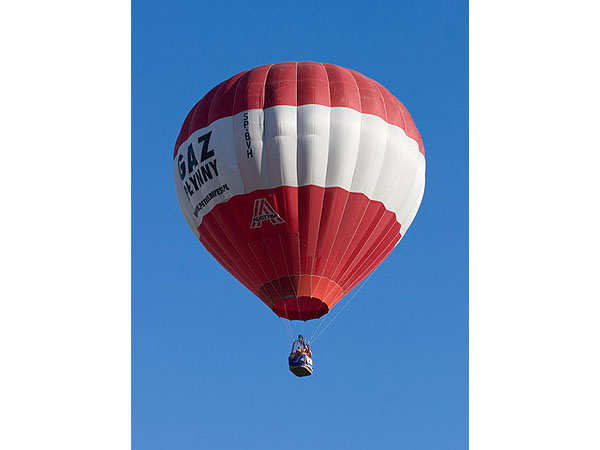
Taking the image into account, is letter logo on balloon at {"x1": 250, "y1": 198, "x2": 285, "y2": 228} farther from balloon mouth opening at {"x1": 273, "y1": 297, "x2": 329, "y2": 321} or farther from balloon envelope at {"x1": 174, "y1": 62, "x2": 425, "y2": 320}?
balloon mouth opening at {"x1": 273, "y1": 297, "x2": 329, "y2": 321}

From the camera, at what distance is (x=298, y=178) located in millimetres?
22906

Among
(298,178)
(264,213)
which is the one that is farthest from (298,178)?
(264,213)

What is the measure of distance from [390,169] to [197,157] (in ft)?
11.3

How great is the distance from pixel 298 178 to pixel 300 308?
2.35m

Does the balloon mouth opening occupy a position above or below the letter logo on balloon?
below

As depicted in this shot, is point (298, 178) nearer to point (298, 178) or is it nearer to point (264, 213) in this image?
point (298, 178)

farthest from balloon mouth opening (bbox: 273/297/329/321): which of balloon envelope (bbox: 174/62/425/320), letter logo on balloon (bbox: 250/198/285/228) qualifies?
letter logo on balloon (bbox: 250/198/285/228)

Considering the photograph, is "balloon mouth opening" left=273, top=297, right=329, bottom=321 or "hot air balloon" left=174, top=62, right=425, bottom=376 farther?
"balloon mouth opening" left=273, top=297, right=329, bottom=321

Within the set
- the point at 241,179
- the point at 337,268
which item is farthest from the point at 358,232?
the point at 241,179

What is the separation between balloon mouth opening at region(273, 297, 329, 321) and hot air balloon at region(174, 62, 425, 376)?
0.08ft

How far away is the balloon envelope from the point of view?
22.9 m

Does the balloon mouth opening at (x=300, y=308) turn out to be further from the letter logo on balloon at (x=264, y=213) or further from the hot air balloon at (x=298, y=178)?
the letter logo on balloon at (x=264, y=213)

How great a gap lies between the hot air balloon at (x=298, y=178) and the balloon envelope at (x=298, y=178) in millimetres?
18

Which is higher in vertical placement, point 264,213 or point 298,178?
point 298,178
